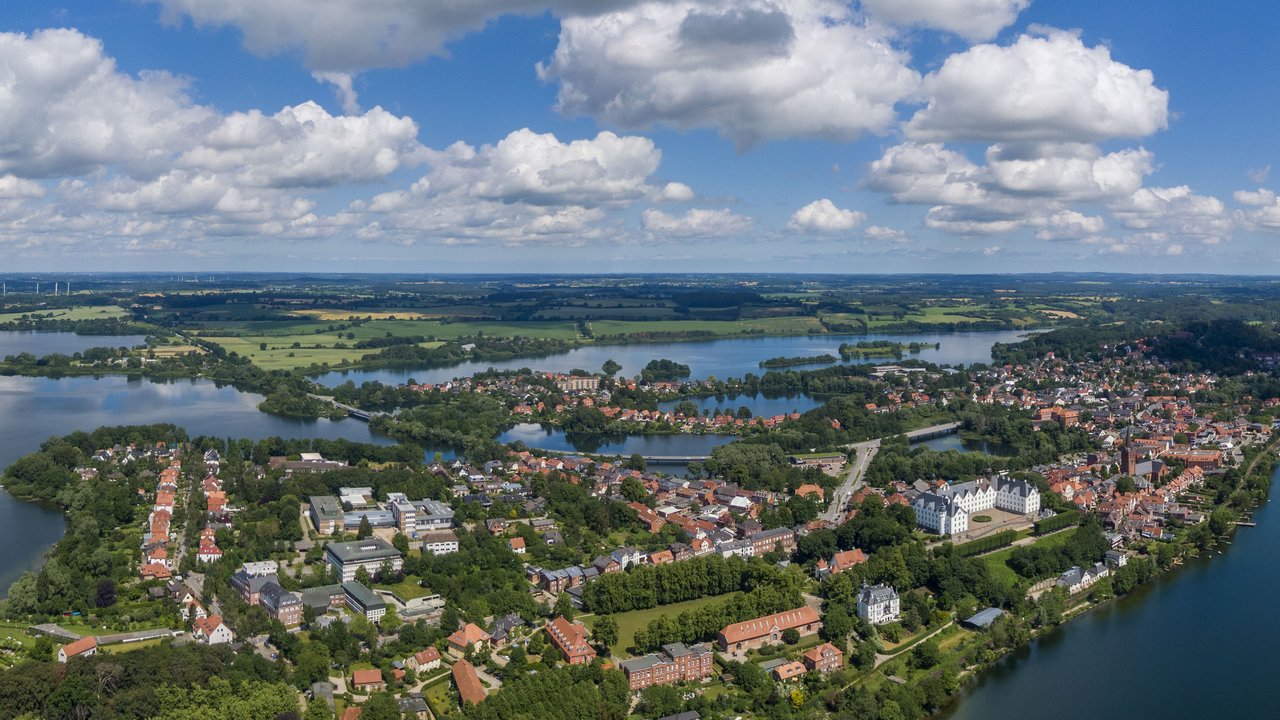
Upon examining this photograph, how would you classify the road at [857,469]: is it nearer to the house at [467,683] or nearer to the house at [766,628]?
the house at [766,628]

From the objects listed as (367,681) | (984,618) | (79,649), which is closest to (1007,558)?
(984,618)

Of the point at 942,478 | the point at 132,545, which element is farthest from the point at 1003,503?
the point at 132,545

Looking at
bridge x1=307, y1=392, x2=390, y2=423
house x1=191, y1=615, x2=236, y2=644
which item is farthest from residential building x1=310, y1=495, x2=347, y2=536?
bridge x1=307, y1=392, x2=390, y2=423

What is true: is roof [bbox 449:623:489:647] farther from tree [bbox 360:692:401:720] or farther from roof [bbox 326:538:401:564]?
roof [bbox 326:538:401:564]

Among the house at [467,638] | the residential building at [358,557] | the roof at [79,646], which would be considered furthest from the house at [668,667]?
the roof at [79,646]

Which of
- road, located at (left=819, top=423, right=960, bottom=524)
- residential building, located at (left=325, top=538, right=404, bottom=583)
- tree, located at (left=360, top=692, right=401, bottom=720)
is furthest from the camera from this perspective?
road, located at (left=819, top=423, right=960, bottom=524)

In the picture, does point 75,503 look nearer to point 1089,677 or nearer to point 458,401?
point 458,401

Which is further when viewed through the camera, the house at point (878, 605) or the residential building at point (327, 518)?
the residential building at point (327, 518)
